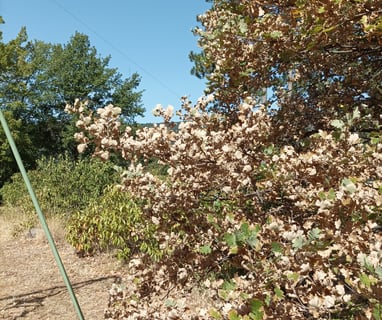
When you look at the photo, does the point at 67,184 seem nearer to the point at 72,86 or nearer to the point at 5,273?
the point at 5,273

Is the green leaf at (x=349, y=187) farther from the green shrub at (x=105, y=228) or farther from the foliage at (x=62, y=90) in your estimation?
the foliage at (x=62, y=90)

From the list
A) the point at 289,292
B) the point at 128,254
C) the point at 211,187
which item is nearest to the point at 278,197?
the point at 211,187

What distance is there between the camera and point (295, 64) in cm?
290

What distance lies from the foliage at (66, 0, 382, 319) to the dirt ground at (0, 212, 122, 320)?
3.35 metres

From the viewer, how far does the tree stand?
7.84ft

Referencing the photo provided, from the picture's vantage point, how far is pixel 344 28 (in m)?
2.17

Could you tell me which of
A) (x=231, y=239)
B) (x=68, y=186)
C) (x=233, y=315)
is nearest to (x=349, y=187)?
(x=231, y=239)

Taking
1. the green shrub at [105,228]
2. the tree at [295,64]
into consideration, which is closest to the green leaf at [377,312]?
the tree at [295,64]

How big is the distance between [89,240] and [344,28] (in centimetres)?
616

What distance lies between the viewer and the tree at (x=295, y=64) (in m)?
2.39

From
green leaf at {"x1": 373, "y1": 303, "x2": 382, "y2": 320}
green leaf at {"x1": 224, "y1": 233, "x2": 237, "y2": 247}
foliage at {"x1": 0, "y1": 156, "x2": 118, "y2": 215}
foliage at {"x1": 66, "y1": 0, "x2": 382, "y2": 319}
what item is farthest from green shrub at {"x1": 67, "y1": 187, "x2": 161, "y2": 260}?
green leaf at {"x1": 373, "y1": 303, "x2": 382, "y2": 320}

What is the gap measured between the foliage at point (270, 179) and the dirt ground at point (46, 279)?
335cm

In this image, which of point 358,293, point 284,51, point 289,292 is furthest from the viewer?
point 284,51

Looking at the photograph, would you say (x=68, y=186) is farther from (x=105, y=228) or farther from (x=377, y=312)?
(x=377, y=312)
